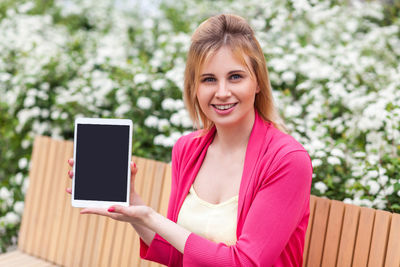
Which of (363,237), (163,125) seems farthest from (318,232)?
(163,125)

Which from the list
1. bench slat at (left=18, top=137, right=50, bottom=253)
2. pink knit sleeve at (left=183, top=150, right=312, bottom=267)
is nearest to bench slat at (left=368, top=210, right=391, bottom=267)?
pink knit sleeve at (left=183, top=150, right=312, bottom=267)

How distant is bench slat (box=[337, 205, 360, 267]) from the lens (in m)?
2.03

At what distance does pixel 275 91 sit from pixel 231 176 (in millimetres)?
1757

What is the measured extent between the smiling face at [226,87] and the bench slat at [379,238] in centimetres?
77

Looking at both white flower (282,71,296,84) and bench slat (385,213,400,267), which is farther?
white flower (282,71,296,84)

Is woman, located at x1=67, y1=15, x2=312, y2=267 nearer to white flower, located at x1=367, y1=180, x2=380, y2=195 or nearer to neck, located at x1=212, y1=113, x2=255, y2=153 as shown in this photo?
neck, located at x1=212, y1=113, x2=255, y2=153

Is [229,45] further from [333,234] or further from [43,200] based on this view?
[43,200]

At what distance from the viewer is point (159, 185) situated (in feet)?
8.75

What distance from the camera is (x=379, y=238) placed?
1949 millimetres

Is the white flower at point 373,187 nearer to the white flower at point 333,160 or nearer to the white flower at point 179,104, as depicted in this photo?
the white flower at point 333,160

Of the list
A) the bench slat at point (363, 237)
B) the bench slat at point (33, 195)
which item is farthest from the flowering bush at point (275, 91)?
the bench slat at point (33, 195)

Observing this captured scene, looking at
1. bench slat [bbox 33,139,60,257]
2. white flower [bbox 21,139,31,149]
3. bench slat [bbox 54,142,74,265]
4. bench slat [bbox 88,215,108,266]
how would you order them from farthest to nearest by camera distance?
white flower [bbox 21,139,31,149]
bench slat [bbox 33,139,60,257]
bench slat [bbox 54,142,74,265]
bench slat [bbox 88,215,108,266]

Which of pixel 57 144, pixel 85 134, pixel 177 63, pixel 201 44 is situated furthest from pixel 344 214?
pixel 177 63

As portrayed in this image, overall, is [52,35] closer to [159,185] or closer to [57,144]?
[57,144]
